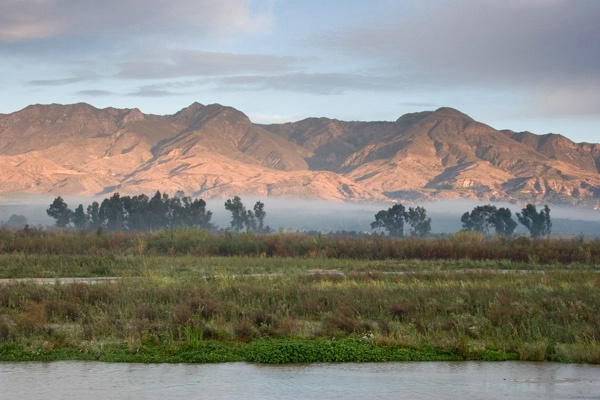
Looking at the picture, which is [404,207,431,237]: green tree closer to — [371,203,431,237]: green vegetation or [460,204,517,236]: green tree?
[371,203,431,237]: green vegetation

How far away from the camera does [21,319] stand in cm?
2059

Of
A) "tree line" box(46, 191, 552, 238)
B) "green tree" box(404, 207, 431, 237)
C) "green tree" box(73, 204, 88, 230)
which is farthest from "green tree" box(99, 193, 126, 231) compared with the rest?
"green tree" box(404, 207, 431, 237)

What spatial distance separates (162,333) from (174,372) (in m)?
3.01

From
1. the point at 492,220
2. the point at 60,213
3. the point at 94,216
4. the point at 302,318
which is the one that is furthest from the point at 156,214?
the point at 302,318

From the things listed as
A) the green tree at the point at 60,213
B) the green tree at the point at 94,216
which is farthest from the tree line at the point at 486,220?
the green tree at the point at 60,213

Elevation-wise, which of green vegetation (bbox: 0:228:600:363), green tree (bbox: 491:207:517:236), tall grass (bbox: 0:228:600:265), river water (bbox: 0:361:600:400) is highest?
green tree (bbox: 491:207:517:236)

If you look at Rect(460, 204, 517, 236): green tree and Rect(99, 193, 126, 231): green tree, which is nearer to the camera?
Rect(460, 204, 517, 236): green tree

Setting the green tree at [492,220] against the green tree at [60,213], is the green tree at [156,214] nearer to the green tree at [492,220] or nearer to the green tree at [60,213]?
the green tree at [60,213]

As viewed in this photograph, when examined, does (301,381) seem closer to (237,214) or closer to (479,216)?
(479,216)

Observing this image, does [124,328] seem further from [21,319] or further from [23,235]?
[23,235]

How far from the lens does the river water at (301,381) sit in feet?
49.3

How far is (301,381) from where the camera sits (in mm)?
16172

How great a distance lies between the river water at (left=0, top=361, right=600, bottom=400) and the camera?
49.3 ft

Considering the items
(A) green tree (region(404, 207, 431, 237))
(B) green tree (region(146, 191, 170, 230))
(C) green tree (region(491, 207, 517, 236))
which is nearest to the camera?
(C) green tree (region(491, 207, 517, 236))
